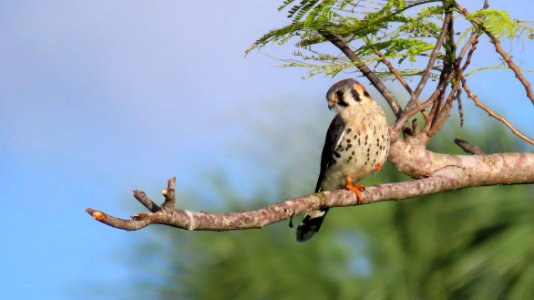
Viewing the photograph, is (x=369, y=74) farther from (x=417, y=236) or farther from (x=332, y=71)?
(x=417, y=236)

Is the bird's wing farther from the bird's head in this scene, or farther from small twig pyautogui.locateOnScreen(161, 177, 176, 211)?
small twig pyautogui.locateOnScreen(161, 177, 176, 211)

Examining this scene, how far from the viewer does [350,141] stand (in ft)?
24.2

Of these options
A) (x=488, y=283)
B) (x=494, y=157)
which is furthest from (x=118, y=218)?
(x=488, y=283)

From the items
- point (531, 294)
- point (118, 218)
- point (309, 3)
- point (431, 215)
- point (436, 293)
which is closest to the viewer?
point (118, 218)

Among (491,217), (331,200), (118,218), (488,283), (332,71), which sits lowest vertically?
(118,218)

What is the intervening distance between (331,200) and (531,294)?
1046cm

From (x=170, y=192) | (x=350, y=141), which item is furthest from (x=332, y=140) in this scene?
(x=170, y=192)

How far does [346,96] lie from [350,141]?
0.47m

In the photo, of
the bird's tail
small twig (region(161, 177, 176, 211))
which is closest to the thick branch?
small twig (region(161, 177, 176, 211))

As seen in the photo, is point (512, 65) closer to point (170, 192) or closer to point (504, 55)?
point (504, 55)

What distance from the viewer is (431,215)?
1738 centimetres

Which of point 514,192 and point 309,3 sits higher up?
point 514,192

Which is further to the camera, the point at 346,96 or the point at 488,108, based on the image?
the point at 346,96

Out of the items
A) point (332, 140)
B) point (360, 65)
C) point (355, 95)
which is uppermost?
point (355, 95)
